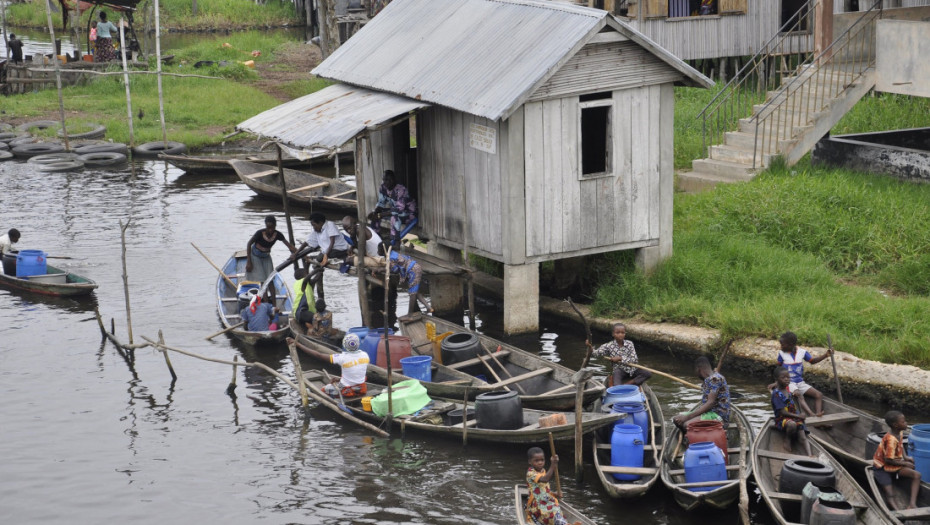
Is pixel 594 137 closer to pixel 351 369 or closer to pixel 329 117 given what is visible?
pixel 329 117

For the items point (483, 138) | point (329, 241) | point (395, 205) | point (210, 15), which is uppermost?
point (210, 15)

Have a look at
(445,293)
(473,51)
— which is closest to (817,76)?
(473,51)

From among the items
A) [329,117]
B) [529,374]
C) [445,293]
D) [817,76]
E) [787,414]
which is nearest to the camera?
[787,414]

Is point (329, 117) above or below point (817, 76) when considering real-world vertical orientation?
below

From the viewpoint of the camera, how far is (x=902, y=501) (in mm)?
10641

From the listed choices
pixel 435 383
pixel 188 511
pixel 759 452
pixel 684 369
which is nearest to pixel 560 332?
pixel 684 369

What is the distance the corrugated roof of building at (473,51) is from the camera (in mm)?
14820

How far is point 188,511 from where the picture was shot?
39.2 ft

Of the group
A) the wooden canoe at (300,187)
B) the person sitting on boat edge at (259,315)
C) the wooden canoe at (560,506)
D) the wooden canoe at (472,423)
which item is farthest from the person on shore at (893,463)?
the wooden canoe at (300,187)

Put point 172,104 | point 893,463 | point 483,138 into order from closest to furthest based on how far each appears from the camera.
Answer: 1. point 893,463
2. point 483,138
3. point 172,104

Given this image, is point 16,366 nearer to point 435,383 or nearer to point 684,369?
point 435,383

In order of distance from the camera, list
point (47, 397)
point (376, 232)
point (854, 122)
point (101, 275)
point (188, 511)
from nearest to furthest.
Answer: point (188, 511), point (47, 397), point (376, 232), point (101, 275), point (854, 122)

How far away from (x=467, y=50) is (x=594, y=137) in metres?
2.54

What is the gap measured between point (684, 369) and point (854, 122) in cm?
935
